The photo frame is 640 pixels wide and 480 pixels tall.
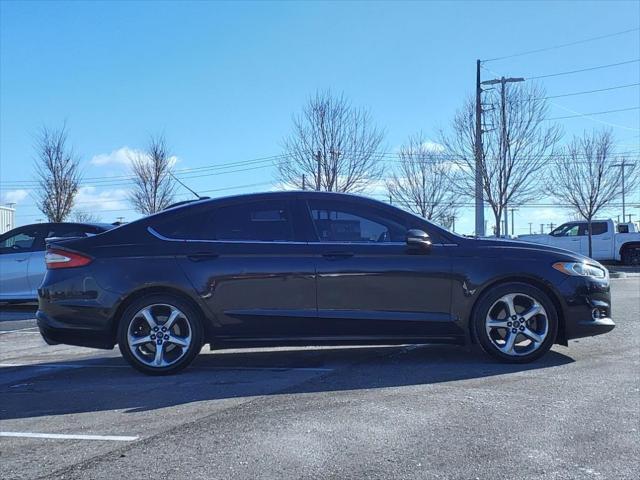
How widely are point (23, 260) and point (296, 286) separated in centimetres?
712

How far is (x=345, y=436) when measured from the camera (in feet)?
12.8

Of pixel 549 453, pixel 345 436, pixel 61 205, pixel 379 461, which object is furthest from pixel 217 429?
pixel 61 205

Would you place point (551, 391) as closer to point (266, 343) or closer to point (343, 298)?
point (343, 298)

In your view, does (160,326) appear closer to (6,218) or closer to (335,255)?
(335,255)

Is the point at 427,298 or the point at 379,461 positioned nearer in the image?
the point at 379,461

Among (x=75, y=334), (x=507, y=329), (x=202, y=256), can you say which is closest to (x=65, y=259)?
(x=75, y=334)

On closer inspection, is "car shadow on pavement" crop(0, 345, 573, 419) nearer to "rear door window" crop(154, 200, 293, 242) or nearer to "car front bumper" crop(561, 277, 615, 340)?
"car front bumper" crop(561, 277, 615, 340)

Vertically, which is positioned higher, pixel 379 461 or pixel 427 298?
pixel 427 298

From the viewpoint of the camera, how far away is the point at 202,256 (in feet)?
18.4

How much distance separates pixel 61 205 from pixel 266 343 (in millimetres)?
24701

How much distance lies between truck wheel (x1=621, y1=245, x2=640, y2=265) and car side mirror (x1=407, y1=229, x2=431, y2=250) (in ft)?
76.9

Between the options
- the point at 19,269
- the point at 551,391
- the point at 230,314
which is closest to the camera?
the point at 551,391

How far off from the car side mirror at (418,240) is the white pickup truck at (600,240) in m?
20.9

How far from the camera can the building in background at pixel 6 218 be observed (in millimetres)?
44362
